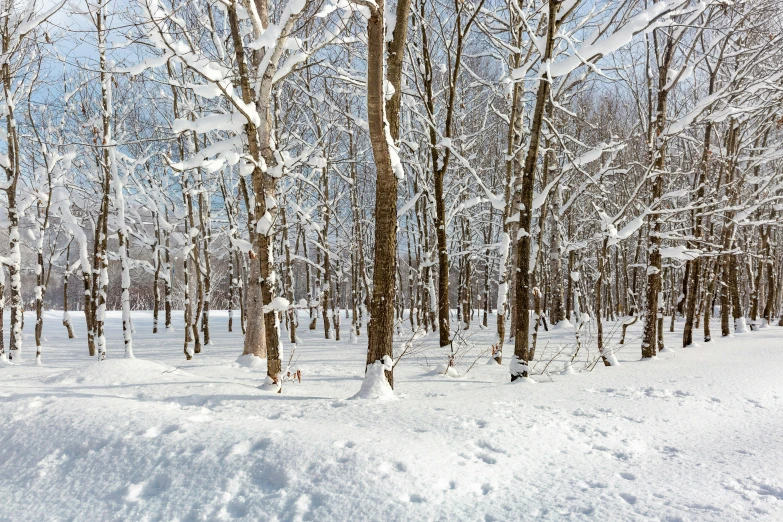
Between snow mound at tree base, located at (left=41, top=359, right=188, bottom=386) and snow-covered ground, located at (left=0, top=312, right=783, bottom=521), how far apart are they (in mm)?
40

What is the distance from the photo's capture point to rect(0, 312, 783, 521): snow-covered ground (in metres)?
2.49

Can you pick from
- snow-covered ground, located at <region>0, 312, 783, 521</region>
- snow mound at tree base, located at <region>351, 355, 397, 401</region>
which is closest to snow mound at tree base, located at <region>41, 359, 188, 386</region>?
snow-covered ground, located at <region>0, 312, 783, 521</region>

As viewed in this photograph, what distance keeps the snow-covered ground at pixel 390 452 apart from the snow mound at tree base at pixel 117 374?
0.13ft

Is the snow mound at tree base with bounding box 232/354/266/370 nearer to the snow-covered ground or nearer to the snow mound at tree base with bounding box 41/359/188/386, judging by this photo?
the snow mound at tree base with bounding box 41/359/188/386

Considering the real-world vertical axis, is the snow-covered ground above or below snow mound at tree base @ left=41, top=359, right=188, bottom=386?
below

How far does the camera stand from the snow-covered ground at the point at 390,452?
8.16 feet

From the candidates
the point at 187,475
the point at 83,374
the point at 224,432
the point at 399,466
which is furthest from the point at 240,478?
the point at 83,374

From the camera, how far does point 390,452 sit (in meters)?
2.86

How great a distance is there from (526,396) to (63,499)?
3845mm

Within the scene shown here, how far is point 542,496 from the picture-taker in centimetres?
255

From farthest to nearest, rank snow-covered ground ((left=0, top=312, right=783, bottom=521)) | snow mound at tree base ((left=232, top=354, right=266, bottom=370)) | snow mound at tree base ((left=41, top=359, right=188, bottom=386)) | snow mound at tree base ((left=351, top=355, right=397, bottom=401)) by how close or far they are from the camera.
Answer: snow mound at tree base ((left=232, top=354, right=266, bottom=370)) → snow mound at tree base ((left=41, top=359, right=188, bottom=386)) → snow mound at tree base ((left=351, top=355, right=397, bottom=401)) → snow-covered ground ((left=0, top=312, right=783, bottom=521))

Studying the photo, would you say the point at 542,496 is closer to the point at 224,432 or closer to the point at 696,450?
the point at 696,450

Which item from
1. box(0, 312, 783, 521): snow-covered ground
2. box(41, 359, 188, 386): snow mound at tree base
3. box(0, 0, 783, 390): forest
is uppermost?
box(0, 0, 783, 390): forest

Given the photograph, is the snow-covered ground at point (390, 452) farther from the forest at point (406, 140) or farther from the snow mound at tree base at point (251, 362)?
the snow mound at tree base at point (251, 362)
